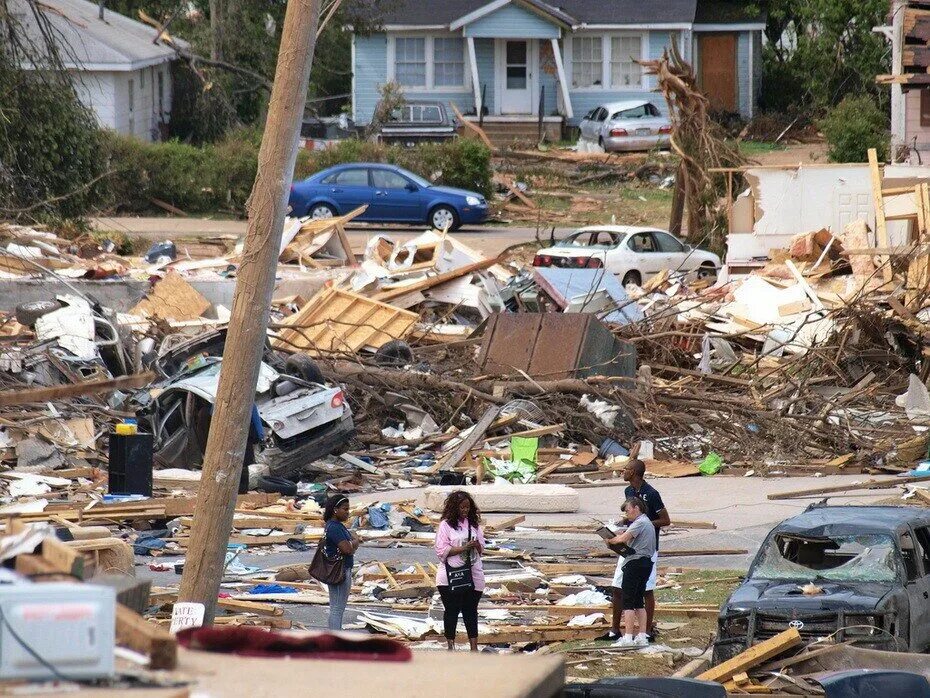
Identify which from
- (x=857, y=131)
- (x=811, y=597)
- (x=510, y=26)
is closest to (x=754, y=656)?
(x=811, y=597)

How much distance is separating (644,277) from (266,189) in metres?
20.8

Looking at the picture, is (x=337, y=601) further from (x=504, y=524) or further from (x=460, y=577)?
(x=504, y=524)

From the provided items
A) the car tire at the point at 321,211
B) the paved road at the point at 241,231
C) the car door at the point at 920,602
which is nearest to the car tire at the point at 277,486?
the car door at the point at 920,602

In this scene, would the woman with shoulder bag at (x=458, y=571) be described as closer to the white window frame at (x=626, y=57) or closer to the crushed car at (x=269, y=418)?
the crushed car at (x=269, y=418)

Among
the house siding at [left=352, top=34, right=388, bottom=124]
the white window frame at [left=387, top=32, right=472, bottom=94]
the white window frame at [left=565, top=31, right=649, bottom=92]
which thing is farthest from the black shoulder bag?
the white window frame at [left=565, top=31, right=649, bottom=92]

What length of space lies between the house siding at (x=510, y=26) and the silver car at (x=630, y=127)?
4.53 metres

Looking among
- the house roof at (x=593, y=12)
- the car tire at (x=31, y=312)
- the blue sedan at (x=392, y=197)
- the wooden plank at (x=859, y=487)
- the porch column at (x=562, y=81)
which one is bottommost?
the wooden plank at (x=859, y=487)

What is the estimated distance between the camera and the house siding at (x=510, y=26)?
1919 inches

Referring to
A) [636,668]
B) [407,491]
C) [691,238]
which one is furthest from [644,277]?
[636,668]

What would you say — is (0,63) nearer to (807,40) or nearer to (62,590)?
(62,590)

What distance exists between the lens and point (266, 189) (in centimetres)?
792

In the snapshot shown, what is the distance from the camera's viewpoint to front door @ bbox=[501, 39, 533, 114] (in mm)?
49938

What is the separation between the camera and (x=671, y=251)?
2852 cm

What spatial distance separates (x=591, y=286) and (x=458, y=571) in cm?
1364
